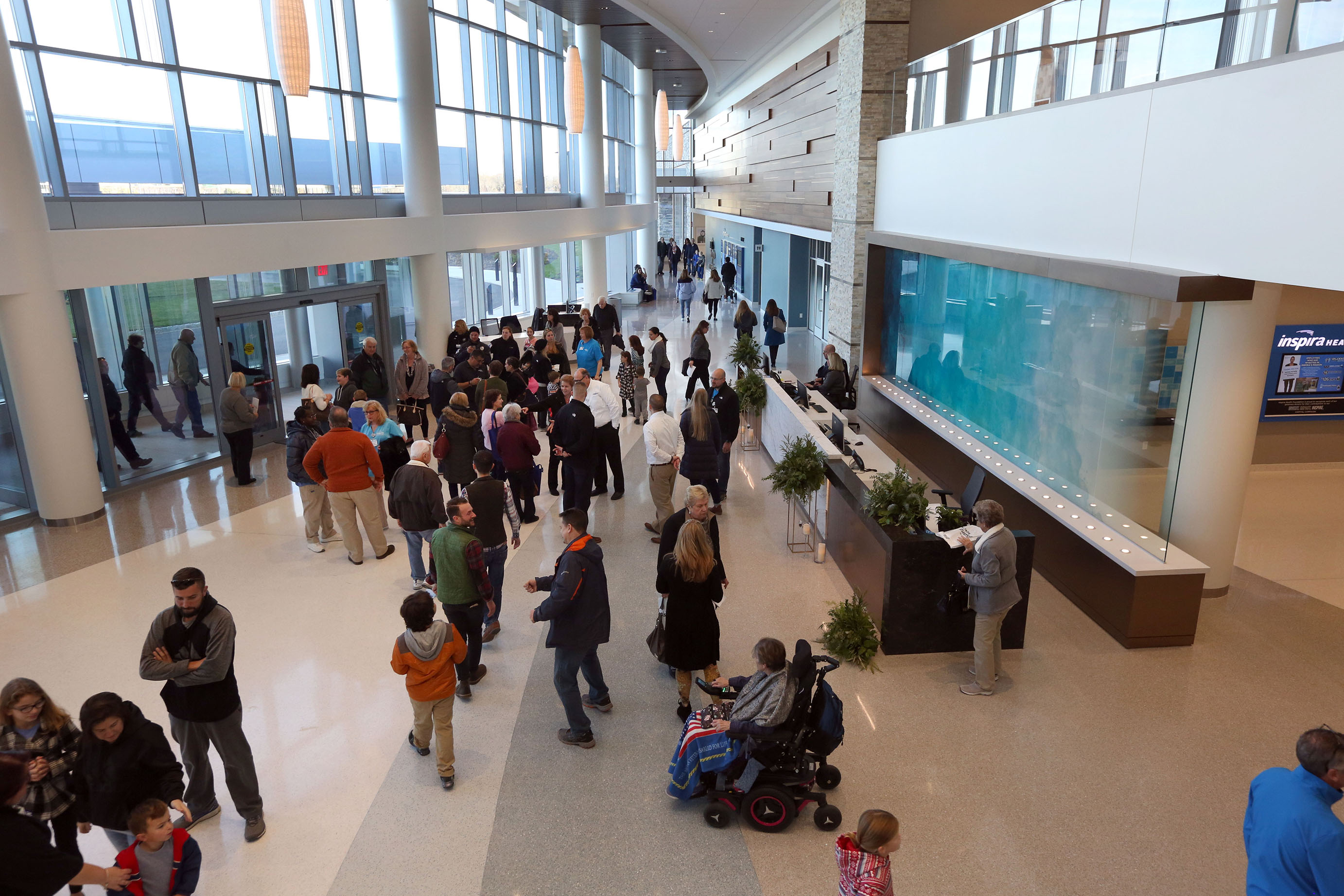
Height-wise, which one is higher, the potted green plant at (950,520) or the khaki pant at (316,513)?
the potted green plant at (950,520)

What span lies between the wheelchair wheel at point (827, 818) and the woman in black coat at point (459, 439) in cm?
555

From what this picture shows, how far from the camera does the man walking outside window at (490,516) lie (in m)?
6.71

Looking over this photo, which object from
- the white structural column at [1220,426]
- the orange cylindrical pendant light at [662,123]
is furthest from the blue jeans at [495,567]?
the orange cylindrical pendant light at [662,123]

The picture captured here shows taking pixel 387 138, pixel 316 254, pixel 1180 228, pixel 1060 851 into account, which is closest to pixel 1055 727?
pixel 1060 851

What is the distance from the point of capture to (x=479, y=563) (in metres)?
5.89

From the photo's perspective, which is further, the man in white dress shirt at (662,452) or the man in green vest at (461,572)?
the man in white dress shirt at (662,452)

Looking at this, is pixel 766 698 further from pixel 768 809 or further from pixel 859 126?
pixel 859 126

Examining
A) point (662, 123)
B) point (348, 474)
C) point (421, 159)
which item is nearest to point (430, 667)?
point (348, 474)

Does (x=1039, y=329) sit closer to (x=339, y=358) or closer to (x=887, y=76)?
(x=887, y=76)

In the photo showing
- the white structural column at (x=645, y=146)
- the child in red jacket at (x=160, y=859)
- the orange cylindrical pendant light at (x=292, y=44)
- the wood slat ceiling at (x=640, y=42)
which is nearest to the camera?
the child in red jacket at (x=160, y=859)

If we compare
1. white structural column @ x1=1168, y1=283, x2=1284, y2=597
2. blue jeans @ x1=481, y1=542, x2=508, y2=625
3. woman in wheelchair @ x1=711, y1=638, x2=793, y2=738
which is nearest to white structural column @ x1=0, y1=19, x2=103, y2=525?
blue jeans @ x1=481, y1=542, x2=508, y2=625

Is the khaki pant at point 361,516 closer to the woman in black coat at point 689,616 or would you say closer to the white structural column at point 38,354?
the white structural column at point 38,354

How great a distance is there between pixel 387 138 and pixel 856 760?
15681 mm

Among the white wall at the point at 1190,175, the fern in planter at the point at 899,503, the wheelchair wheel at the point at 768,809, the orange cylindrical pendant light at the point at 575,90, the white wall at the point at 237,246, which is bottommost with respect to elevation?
the wheelchair wheel at the point at 768,809
